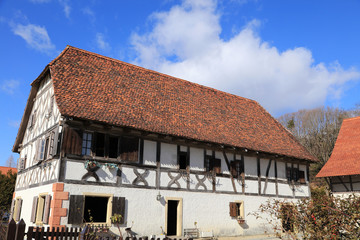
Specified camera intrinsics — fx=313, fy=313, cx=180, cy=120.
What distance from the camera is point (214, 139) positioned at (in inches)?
666

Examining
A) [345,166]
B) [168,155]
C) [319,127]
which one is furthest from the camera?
[319,127]

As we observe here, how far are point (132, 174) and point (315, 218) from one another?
29.8 ft

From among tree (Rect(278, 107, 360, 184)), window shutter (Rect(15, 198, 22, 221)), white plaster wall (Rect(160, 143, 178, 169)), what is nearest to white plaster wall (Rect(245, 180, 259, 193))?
white plaster wall (Rect(160, 143, 178, 169))

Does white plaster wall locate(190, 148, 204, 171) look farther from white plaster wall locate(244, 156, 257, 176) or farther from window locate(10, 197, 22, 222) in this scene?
window locate(10, 197, 22, 222)

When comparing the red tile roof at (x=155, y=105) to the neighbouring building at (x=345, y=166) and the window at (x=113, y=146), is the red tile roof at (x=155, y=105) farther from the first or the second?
the neighbouring building at (x=345, y=166)

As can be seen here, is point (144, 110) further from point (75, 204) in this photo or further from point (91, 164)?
point (75, 204)

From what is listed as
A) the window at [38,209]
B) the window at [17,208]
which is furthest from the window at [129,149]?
the window at [17,208]

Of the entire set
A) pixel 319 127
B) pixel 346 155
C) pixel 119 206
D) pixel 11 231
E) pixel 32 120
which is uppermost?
pixel 319 127

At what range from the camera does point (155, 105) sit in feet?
55.7

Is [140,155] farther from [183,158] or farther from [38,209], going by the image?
[38,209]

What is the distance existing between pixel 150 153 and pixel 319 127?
35589mm

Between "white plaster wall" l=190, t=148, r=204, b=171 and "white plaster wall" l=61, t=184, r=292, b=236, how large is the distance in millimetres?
1370

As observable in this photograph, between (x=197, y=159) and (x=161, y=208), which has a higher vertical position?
(x=197, y=159)

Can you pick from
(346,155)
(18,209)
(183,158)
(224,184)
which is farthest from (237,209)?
(346,155)
